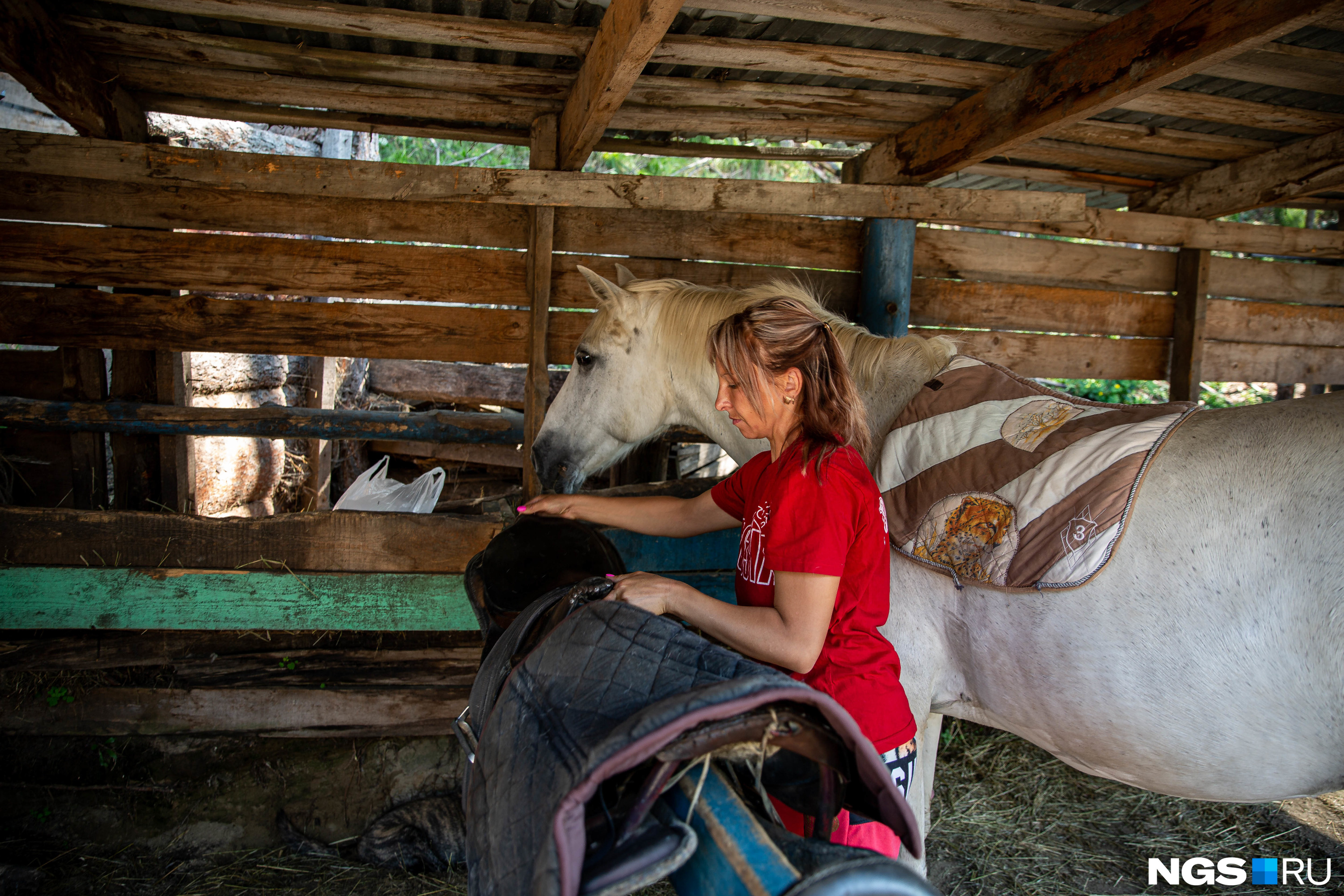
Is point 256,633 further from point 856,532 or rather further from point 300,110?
point 856,532

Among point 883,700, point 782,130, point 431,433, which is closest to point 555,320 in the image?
point 431,433

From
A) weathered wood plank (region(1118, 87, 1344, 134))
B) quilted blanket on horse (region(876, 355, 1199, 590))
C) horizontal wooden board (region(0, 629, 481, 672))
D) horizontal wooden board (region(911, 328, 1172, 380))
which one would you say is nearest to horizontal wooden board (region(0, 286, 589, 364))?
horizontal wooden board (region(0, 629, 481, 672))

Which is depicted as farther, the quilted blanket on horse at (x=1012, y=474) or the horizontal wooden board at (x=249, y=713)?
the horizontal wooden board at (x=249, y=713)

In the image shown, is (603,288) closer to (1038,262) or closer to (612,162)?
(1038,262)

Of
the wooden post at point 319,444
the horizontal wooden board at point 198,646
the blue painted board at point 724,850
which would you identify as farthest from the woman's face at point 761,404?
the wooden post at point 319,444

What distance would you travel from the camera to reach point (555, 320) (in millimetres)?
3449

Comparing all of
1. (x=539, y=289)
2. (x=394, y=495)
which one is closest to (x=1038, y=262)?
(x=539, y=289)

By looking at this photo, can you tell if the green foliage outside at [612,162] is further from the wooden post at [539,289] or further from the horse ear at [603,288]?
the horse ear at [603,288]

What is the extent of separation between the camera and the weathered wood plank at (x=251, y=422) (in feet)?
10.7

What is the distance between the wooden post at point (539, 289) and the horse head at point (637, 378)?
29 cm

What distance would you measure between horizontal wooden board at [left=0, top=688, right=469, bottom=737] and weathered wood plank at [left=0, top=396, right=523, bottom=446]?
3.54 feet

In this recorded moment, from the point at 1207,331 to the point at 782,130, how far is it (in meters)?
2.84

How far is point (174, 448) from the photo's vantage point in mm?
3629

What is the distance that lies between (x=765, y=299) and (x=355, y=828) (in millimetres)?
2777
